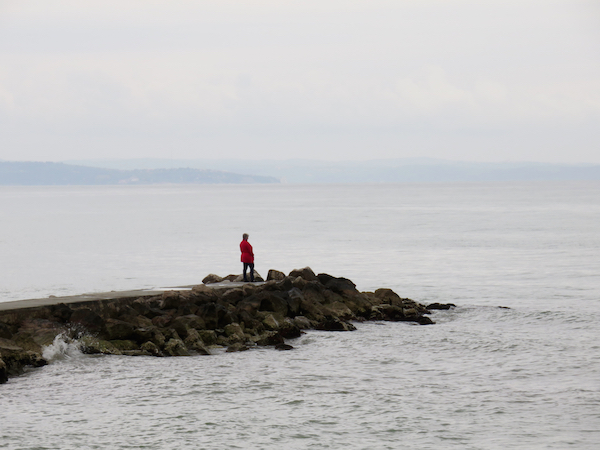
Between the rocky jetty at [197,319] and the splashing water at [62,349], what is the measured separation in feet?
0.28

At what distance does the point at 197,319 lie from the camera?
18422mm

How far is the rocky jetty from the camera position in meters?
17.0

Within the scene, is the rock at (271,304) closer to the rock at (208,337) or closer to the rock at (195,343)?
the rock at (208,337)

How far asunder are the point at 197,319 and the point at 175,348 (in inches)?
59.8

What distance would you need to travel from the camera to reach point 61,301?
61.3 feet

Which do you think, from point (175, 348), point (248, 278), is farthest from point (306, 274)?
point (175, 348)

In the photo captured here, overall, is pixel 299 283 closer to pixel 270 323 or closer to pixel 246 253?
pixel 246 253

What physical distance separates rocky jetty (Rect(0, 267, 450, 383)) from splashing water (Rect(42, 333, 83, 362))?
3.4 inches

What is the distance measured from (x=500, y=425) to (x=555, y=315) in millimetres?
11448

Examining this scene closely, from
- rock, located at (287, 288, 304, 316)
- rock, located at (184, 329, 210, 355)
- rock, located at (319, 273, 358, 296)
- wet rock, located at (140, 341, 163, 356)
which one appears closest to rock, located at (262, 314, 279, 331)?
rock, located at (287, 288, 304, 316)

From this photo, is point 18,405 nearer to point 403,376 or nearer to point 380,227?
point 403,376

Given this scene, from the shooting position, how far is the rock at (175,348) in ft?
55.5

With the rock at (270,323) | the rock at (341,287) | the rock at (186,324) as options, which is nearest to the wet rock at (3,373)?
the rock at (186,324)

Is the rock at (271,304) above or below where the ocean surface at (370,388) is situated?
above
